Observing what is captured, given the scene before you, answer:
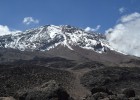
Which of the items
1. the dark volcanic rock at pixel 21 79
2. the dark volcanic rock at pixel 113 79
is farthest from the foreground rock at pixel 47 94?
the dark volcanic rock at pixel 113 79

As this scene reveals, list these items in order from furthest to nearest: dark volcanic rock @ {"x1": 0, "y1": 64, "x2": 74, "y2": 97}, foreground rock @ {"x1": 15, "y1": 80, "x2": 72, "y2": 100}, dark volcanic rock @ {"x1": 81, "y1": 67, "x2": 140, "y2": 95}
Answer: dark volcanic rock @ {"x1": 81, "y1": 67, "x2": 140, "y2": 95}, dark volcanic rock @ {"x1": 0, "y1": 64, "x2": 74, "y2": 97}, foreground rock @ {"x1": 15, "y1": 80, "x2": 72, "y2": 100}

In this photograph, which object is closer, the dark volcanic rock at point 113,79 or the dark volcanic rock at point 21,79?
the dark volcanic rock at point 21,79

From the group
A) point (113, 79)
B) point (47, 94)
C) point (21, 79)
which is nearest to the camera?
point (47, 94)

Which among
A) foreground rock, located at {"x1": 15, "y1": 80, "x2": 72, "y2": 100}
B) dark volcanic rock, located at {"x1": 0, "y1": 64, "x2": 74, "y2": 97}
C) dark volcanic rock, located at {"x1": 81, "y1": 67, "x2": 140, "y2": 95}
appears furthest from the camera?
dark volcanic rock, located at {"x1": 81, "y1": 67, "x2": 140, "y2": 95}

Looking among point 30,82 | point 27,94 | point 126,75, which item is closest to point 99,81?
point 126,75

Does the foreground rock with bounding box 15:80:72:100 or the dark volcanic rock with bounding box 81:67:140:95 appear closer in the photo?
the foreground rock with bounding box 15:80:72:100

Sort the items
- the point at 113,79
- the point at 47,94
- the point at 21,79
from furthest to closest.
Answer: the point at 113,79
the point at 21,79
the point at 47,94

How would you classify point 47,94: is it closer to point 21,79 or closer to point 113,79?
point 21,79

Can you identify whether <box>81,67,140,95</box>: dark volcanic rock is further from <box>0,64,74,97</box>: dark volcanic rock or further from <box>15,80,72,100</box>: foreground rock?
<box>15,80,72,100</box>: foreground rock

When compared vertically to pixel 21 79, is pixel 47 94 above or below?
below

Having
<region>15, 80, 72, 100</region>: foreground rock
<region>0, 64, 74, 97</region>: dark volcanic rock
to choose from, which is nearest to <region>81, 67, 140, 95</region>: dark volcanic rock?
<region>0, 64, 74, 97</region>: dark volcanic rock

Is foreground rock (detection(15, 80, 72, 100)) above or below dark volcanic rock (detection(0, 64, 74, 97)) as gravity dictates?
below

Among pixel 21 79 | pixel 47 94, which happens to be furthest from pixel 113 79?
pixel 47 94

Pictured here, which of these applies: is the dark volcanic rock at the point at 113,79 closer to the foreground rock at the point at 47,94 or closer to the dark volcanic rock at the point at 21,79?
the dark volcanic rock at the point at 21,79
